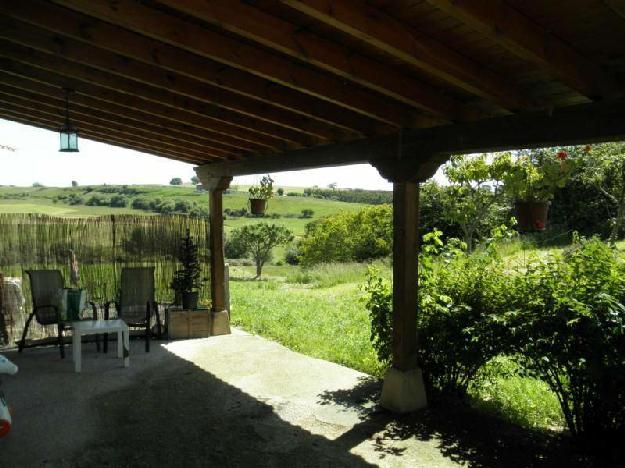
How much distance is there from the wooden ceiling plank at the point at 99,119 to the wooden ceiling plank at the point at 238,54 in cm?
274

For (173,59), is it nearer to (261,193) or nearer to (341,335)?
(261,193)

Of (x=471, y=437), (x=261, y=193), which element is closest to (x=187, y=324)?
(x=261, y=193)

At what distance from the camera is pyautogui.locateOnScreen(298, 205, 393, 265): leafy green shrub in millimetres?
19406

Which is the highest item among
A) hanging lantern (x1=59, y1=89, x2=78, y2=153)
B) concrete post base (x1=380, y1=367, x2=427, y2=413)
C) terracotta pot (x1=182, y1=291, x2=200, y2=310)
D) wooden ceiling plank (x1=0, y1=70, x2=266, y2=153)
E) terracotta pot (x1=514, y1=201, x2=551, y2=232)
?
wooden ceiling plank (x1=0, y1=70, x2=266, y2=153)

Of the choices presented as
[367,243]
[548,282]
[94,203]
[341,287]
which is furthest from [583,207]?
[94,203]

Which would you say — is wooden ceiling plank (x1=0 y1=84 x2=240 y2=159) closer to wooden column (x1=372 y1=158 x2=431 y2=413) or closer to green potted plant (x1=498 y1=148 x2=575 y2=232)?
wooden column (x1=372 y1=158 x2=431 y2=413)

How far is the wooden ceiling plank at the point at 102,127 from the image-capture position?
5293 mm

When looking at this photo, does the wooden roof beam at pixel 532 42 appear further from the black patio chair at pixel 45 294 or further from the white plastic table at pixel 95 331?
the black patio chair at pixel 45 294

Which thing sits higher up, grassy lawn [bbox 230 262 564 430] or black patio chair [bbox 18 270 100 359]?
black patio chair [bbox 18 270 100 359]

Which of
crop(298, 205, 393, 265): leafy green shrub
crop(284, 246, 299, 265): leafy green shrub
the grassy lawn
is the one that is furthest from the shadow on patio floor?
crop(284, 246, 299, 265): leafy green shrub

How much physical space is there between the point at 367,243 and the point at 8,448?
16856mm

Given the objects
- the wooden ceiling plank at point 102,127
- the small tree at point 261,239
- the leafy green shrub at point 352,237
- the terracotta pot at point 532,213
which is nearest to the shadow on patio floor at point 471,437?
the terracotta pot at point 532,213

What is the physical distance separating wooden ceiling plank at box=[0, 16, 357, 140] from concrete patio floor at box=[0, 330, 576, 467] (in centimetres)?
254

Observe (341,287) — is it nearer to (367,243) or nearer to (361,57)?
(367,243)
